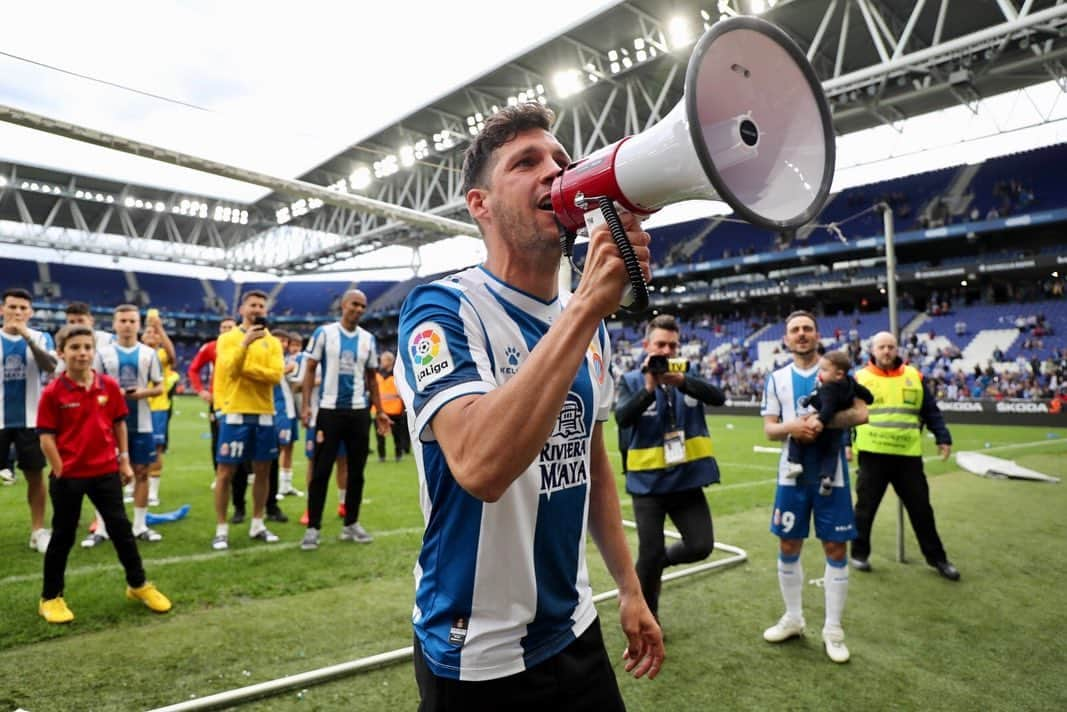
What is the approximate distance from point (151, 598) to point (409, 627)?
1.70 m

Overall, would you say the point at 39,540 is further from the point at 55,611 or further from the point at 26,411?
the point at 55,611

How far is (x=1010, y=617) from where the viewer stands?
409 centimetres

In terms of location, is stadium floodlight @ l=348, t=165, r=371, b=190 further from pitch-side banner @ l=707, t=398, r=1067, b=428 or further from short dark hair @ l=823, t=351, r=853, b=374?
short dark hair @ l=823, t=351, r=853, b=374

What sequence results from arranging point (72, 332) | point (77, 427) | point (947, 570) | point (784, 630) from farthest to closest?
1. point (947, 570)
2. point (72, 332)
3. point (77, 427)
4. point (784, 630)

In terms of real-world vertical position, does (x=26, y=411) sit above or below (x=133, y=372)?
below

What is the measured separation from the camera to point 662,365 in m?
3.54

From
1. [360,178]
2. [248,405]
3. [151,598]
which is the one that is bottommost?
[151,598]

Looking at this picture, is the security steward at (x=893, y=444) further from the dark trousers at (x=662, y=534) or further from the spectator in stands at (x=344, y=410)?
the spectator in stands at (x=344, y=410)

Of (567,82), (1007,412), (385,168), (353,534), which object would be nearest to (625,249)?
(353,534)

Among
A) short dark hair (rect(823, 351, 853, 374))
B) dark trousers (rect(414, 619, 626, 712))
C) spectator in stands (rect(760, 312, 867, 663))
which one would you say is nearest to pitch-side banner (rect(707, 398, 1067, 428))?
spectator in stands (rect(760, 312, 867, 663))

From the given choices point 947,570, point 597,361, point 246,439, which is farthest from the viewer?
point 246,439

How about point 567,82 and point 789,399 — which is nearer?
point 789,399

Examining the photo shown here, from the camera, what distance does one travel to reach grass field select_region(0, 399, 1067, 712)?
9.87 ft

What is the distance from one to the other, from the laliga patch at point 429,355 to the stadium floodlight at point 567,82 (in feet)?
65.1
